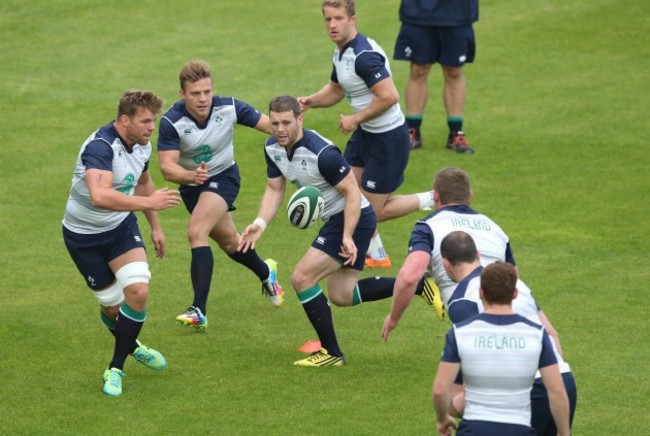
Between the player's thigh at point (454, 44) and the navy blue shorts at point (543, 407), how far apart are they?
9.69m

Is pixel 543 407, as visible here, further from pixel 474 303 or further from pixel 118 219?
pixel 118 219

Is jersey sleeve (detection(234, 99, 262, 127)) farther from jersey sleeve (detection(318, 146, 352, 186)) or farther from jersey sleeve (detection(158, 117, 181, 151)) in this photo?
jersey sleeve (detection(318, 146, 352, 186))

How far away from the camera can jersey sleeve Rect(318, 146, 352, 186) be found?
34.2ft

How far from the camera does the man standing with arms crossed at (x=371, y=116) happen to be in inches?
505

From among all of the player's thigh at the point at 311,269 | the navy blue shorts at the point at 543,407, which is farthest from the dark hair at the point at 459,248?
the player's thigh at the point at 311,269

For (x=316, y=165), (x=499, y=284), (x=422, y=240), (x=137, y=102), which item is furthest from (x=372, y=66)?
(x=499, y=284)

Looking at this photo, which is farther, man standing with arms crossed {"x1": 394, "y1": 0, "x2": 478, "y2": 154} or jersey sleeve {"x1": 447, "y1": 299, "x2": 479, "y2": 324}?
man standing with arms crossed {"x1": 394, "y1": 0, "x2": 478, "y2": 154}

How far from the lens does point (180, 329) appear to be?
1155cm

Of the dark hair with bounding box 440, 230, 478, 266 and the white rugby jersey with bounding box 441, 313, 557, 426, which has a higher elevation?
the dark hair with bounding box 440, 230, 478, 266

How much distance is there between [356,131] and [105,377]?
182 inches

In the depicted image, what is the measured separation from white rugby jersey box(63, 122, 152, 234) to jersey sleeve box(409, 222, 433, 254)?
262cm

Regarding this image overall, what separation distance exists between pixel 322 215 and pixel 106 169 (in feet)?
6.32

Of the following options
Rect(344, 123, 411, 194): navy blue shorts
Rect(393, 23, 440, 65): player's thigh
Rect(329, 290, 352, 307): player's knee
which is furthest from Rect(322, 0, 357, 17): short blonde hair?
Rect(393, 23, 440, 65): player's thigh

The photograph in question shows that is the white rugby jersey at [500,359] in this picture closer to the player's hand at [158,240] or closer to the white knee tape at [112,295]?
the white knee tape at [112,295]
